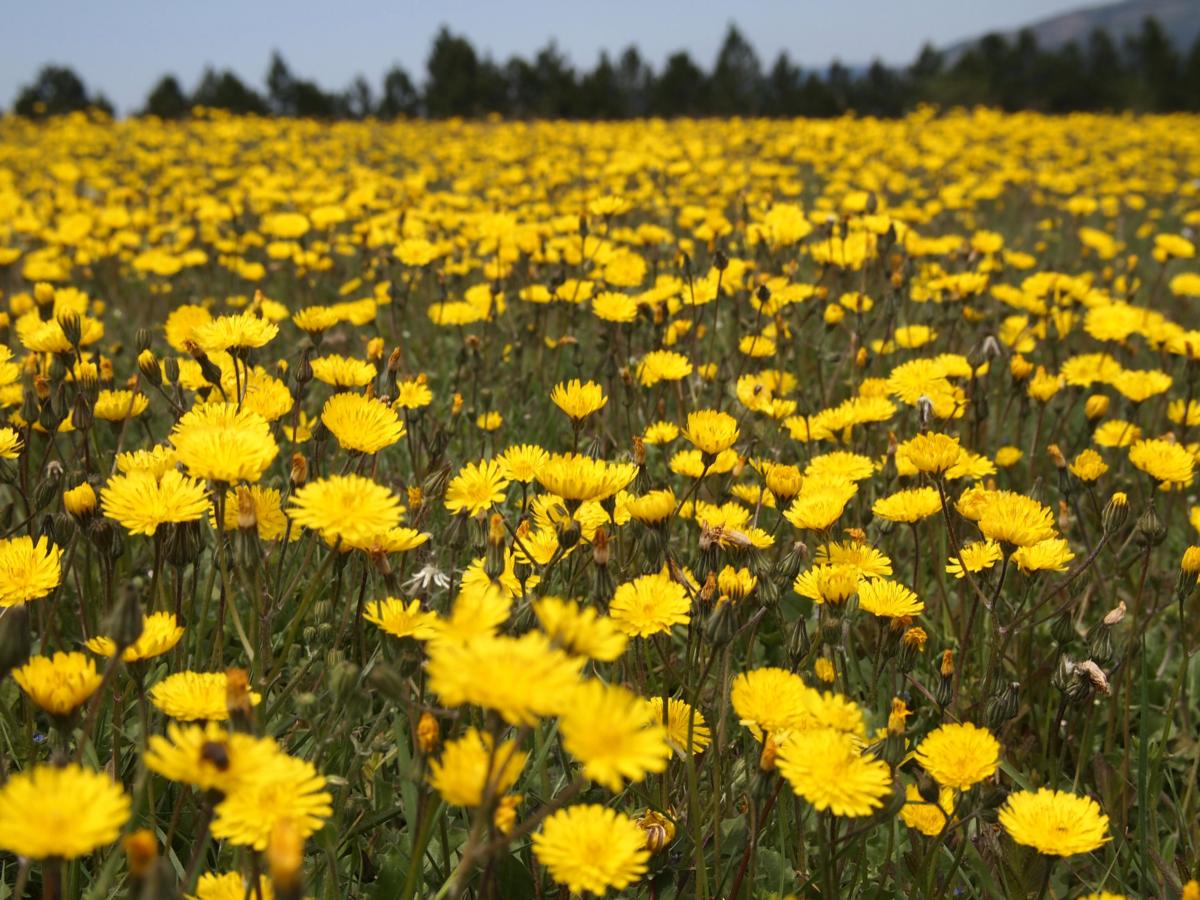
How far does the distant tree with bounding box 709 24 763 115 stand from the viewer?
83.9ft

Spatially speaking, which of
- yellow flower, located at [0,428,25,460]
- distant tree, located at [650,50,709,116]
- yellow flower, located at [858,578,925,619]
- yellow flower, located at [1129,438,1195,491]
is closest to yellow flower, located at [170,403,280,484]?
yellow flower, located at [0,428,25,460]

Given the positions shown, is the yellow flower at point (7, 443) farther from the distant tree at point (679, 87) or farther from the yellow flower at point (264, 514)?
the distant tree at point (679, 87)

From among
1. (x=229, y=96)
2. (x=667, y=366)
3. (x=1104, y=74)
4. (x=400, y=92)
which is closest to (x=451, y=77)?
(x=400, y=92)

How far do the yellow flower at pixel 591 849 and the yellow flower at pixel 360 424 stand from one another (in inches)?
27.3

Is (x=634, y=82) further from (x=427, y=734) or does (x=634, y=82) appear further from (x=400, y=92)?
(x=427, y=734)

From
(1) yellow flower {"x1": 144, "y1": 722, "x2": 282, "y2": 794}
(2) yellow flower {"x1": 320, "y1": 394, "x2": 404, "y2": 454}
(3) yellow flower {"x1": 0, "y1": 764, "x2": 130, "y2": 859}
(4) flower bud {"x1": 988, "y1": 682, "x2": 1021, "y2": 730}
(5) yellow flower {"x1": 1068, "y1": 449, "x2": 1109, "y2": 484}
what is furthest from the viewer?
(5) yellow flower {"x1": 1068, "y1": 449, "x2": 1109, "y2": 484}

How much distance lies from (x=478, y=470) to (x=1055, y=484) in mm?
2263

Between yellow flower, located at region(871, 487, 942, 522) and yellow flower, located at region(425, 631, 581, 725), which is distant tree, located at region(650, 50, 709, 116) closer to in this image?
yellow flower, located at region(871, 487, 942, 522)

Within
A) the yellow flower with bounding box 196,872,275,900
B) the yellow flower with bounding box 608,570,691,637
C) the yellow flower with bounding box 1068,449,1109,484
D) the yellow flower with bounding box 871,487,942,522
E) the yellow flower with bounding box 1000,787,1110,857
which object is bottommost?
the yellow flower with bounding box 1000,787,1110,857

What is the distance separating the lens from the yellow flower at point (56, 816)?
32.3 inches

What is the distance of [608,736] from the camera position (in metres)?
0.90

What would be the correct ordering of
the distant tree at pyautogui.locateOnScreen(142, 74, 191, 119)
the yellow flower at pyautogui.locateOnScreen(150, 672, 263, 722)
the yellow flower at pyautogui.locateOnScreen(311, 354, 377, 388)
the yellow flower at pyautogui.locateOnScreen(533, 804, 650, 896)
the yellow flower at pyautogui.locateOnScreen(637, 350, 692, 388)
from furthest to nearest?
the distant tree at pyautogui.locateOnScreen(142, 74, 191, 119)
the yellow flower at pyautogui.locateOnScreen(637, 350, 692, 388)
the yellow flower at pyautogui.locateOnScreen(311, 354, 377, 388)
the yellow flower at pyautogui.locateOnScreen(150, 672, 263, 722)
the yellow flower at pyautogui.locateOnScreen(533, 804, 650, 896)

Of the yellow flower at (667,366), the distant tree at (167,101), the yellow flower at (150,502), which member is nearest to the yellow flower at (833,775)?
the yellow flower at (150,502)

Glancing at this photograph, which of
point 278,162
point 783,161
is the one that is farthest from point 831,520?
point 783,161
